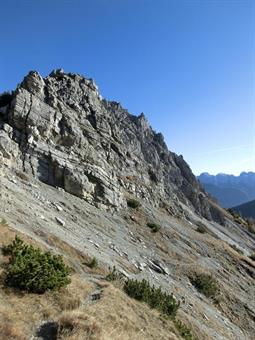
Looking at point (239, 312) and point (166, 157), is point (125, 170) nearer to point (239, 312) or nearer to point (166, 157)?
point (239, 312)

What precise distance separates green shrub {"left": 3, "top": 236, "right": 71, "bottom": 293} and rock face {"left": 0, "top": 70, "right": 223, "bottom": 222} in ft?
75.6

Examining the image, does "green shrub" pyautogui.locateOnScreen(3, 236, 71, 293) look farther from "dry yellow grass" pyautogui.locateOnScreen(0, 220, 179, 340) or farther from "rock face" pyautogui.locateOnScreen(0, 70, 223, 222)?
"rock face" pyautogui.locateOnScreen(0, 70, 223, 222)

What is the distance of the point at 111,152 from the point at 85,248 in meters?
39.8

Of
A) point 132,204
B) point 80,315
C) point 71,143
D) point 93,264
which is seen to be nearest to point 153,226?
point 132,204

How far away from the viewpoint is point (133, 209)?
48031 millimetres

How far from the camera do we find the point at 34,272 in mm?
13680

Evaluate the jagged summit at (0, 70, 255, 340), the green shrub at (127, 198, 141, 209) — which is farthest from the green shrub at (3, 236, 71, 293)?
the green shrub at (127, 198, 141, 209)

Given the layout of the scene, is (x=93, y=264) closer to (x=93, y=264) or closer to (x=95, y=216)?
(x=93, y=264)

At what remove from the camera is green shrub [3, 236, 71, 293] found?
43.7ft

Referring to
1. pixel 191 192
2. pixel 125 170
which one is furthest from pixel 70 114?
pixel 191 192

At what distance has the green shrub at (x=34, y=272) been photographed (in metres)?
13.3

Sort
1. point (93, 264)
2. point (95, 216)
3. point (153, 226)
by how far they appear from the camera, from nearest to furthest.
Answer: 1. point (93, 264)
2. point (95, 216)
3. point (153, 226)

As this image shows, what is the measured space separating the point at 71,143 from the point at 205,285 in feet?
88.2

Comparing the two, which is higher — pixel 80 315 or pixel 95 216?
pixel 95 216
